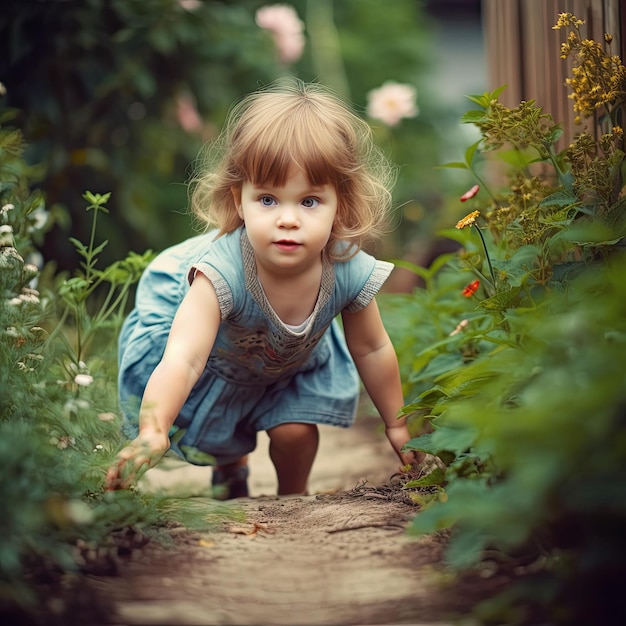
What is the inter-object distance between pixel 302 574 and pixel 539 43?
2.26m

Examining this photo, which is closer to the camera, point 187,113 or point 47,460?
point 47,460

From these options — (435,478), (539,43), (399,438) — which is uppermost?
(539,43)

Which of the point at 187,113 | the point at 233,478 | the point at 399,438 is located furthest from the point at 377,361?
the point at 187,113

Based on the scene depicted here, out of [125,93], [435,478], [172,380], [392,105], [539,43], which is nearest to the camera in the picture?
[435,478]

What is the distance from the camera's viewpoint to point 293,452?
279cm

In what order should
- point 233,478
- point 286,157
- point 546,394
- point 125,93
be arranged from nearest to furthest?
point 546,394 < point 286,157 < point 233,478 < point 125,93

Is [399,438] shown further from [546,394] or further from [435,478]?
[546,394]

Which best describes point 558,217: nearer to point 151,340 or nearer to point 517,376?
point 517,376

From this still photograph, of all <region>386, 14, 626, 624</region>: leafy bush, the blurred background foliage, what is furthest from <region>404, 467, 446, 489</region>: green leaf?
the blurred background foliage

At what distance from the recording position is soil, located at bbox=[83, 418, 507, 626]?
142 centimetres

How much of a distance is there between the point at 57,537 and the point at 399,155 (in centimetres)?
655

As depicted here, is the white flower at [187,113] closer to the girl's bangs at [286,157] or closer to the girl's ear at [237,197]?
the girl's ear at [237,197]

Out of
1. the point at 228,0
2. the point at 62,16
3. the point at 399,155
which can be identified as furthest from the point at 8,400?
the point at 399,155

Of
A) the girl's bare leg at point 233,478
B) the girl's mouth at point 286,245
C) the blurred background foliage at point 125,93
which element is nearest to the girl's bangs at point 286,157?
the girl's mouth at point 286,245
